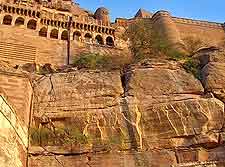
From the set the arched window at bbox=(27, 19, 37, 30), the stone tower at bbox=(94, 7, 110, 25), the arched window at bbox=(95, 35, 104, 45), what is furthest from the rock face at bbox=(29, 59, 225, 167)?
the stone tower at bbox=(94, 7, 110, 25)

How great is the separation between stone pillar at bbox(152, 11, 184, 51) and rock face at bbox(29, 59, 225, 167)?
2132 centimetres

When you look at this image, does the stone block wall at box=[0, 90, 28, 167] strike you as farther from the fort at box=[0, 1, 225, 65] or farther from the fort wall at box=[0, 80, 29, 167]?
the fort at box=[0, 1, 225, 65]

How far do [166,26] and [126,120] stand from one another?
26057 mm

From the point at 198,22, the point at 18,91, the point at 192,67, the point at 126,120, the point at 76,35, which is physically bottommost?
the point at 126,120

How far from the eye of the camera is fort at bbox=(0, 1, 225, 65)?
3058 cm

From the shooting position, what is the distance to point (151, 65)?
1786 centimetres

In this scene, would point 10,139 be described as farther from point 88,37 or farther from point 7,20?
point 88,37

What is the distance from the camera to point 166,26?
40594mm

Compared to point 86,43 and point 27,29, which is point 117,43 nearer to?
point 86,43

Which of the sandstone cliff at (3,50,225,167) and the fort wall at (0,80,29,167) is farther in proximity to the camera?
the sandstone cliff at (3,50,225,167)

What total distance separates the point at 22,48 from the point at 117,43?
831 cm

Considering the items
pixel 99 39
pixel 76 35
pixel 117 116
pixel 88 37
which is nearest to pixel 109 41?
pixel 99 39

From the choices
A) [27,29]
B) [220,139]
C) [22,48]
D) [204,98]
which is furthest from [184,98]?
[27,29]

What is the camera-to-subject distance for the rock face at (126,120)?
48.5ft
